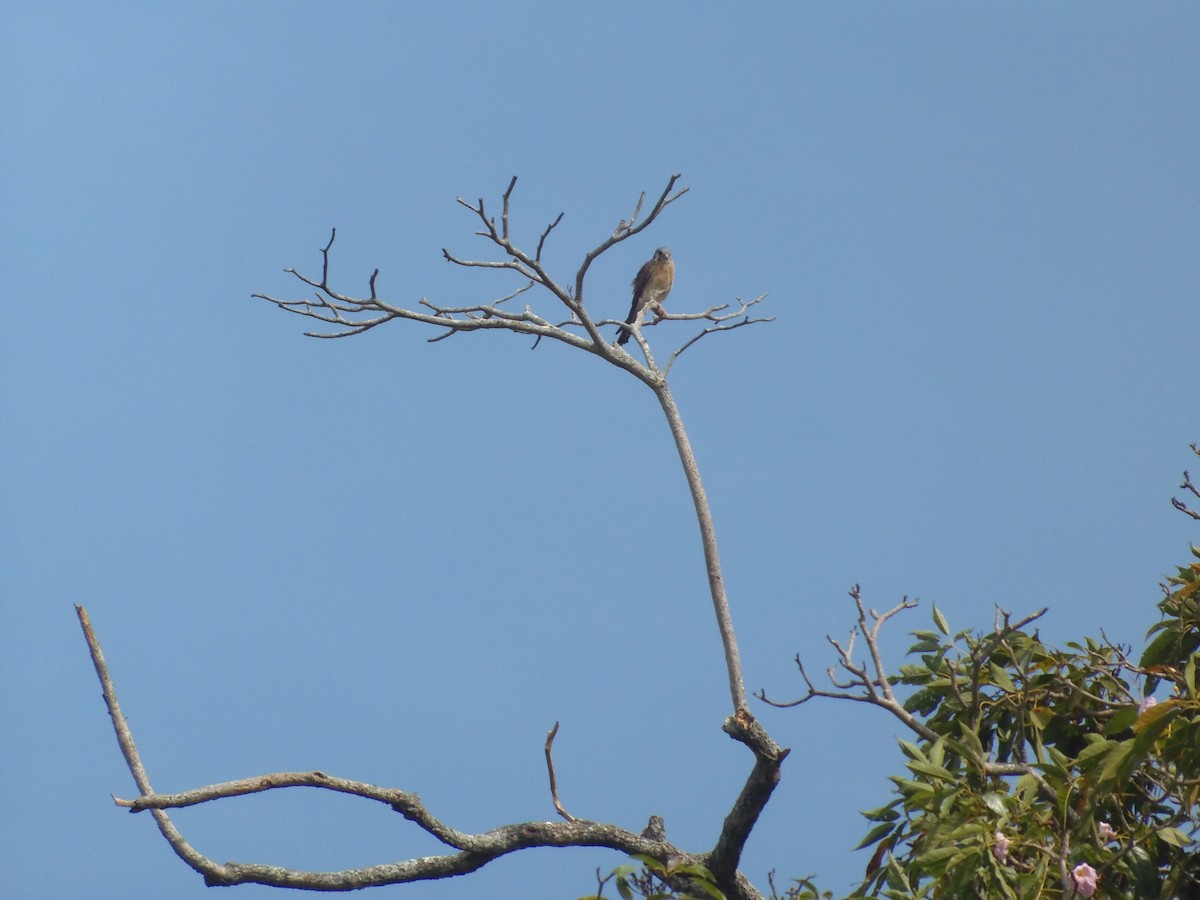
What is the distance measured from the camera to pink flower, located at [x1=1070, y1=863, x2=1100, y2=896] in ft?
10.4

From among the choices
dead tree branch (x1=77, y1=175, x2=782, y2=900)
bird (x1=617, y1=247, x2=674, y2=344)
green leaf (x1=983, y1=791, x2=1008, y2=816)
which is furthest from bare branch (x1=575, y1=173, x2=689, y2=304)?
bird (x1=617, y1=247, x2=674, y2=344)

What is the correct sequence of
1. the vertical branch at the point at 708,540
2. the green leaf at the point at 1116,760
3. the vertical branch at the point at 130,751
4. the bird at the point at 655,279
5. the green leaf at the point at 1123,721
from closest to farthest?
the green leaf at the point at 1116,760, the green leaf at the point at 1123,721, the vertical branch at the point at 130,751, the vertical branch at the point at 708,540, the bird at the point at 655,279

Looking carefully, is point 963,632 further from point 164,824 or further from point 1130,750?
point 164,824

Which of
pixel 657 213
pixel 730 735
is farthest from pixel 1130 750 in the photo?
pixel 657 213

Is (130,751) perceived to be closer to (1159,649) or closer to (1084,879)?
(1084,879)

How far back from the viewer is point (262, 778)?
4.10 metres

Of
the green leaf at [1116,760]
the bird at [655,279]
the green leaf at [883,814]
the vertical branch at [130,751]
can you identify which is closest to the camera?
the green leaf at [1116,760]

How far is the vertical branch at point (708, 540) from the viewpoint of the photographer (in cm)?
525

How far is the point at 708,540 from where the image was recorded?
18.0 ft

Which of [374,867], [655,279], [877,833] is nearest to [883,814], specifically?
[877,833]


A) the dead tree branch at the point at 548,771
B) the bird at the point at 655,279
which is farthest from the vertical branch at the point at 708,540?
the bird at the point at 655,279

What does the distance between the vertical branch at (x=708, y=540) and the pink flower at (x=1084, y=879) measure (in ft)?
6.73

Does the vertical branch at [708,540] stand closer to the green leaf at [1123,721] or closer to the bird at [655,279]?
the green leaf at [1123,721]

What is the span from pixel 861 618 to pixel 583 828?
1310 millimetres
